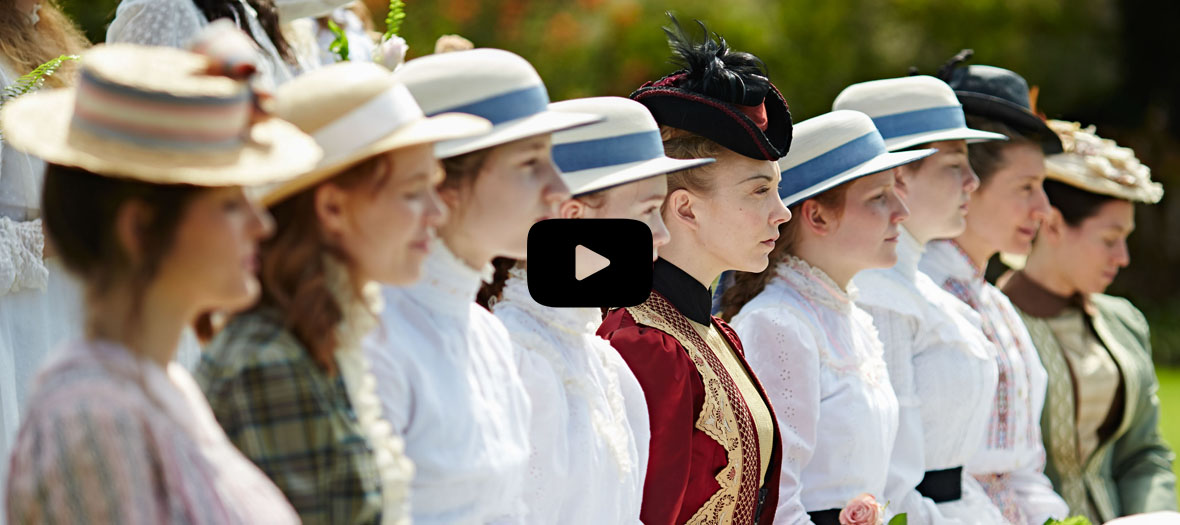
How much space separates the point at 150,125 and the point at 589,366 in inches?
59.3

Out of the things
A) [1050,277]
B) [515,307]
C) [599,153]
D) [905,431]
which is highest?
[599,153]

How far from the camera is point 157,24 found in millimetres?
3912

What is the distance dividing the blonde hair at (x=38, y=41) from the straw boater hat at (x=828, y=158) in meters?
1.96

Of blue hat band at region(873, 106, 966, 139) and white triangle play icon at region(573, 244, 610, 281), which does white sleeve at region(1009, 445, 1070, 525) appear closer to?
blue hat band at region(873, 106, 966, 139)

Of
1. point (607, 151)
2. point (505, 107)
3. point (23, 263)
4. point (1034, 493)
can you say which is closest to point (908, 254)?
point (1034, 493)

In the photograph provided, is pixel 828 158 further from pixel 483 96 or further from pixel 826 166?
pixel 483 96

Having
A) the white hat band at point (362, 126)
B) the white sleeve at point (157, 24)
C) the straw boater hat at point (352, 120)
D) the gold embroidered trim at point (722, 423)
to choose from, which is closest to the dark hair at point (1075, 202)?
the gold embroidered trim at point (722, 423)

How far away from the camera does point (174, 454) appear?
6.05ft

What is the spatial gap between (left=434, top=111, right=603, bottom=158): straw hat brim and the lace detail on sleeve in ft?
4.79

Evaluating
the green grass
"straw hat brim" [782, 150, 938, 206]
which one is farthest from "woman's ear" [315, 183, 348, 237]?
the green grass

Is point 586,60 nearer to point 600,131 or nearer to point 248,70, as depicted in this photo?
point 600,131

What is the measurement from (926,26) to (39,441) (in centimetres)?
1589

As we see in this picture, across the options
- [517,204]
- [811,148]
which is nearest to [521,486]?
[517,204]

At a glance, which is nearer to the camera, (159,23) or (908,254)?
(159,23)
